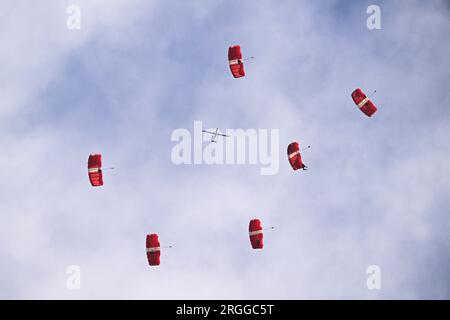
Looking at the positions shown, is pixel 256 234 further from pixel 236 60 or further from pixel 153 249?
pixel 236 60

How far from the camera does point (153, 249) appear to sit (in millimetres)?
40125

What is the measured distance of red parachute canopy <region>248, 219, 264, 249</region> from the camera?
39.6 metres

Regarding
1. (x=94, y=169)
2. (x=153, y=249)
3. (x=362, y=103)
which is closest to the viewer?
(x=94, y=169)

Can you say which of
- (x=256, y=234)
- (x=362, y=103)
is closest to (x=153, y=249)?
(x=256, y=234)

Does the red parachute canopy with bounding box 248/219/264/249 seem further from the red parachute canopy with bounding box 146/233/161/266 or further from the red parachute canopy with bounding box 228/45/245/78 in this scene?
the red parachute canopy with bounding box 228/45/245/78

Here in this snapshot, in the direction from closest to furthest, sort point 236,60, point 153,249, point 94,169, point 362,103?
point 94,169
point 236,60
point 153,249
point 362,103

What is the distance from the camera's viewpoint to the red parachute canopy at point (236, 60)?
39.9 m

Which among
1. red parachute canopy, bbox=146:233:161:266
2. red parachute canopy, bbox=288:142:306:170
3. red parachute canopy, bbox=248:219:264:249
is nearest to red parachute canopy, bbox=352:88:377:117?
red parachute canopy, bbox=288:142:306:170

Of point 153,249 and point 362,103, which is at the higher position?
point 362,103

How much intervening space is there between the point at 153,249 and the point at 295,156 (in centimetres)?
1067

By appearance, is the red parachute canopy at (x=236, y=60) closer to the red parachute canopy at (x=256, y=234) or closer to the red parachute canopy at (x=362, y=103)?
the red parachute canopy at (x=362, y=103)
